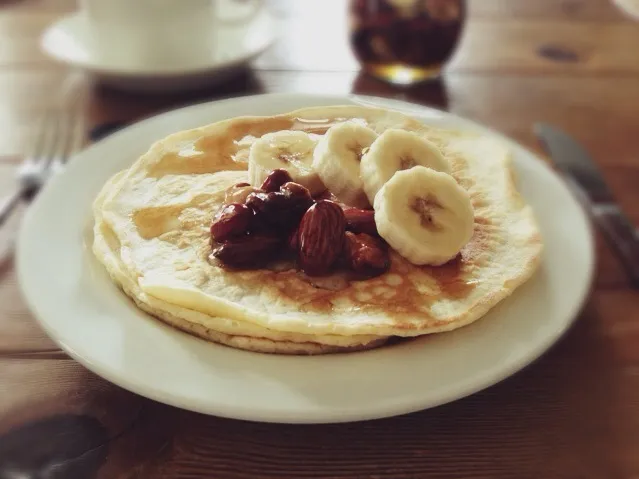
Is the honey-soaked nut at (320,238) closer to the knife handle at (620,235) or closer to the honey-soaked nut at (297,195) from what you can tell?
the honey-soaked nut at (297,195)

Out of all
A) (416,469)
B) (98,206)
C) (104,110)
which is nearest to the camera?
(416,469)

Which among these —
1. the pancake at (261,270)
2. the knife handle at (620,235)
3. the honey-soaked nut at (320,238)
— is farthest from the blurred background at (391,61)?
the honey-soaked nut at (320,238)

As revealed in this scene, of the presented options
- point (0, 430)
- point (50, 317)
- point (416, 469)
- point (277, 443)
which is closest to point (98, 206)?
point (50, 317)

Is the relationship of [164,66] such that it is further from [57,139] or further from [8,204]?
[8,204]

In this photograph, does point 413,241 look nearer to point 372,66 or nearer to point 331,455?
point 331,455

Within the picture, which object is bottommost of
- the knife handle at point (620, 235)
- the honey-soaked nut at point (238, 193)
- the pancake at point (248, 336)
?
the knife handle at point (620, 235)

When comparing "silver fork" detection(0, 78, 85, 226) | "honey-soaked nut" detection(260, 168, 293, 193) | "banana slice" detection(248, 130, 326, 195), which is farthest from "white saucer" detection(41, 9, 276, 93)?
"honey-soaked nut" detection(260, 168, 293, 193)
